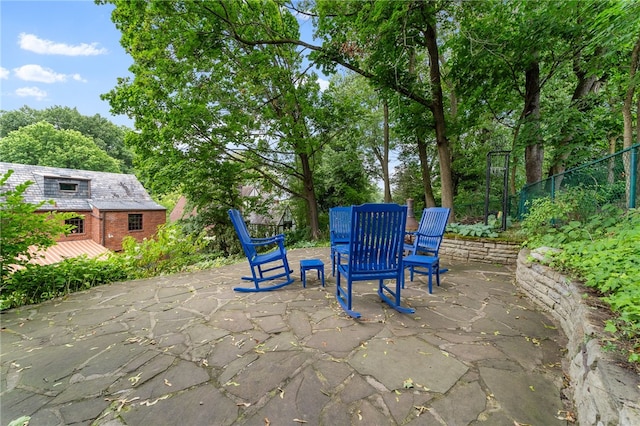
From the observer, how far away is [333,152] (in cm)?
1131

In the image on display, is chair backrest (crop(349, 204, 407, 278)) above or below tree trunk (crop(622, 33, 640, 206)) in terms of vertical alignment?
below

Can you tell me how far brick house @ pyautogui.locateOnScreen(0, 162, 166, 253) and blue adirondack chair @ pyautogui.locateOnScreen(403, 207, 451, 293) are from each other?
14062 millimetres

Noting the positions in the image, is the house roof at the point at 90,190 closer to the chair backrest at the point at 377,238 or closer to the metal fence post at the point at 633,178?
the chair backrest at the point at 377,238

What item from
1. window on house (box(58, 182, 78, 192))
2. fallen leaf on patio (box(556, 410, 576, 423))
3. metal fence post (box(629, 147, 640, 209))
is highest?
window on house (box(58, 182, 78, 192))

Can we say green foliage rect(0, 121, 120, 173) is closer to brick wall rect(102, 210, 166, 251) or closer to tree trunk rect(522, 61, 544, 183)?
brick wall rect(102, 210, 166, 251)

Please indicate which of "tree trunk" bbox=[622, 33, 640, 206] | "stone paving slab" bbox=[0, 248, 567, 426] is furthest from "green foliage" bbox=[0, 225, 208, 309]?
"tree trunk" bbox=[622, 33, 640, 206]

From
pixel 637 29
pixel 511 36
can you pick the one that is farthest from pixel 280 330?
pixel 511 36

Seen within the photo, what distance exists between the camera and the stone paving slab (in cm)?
131

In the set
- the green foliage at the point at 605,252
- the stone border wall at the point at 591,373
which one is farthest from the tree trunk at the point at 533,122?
the stone border wall at the point at 591,373

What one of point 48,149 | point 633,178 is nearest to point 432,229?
point 633,178

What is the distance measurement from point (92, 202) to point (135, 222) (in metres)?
2.24

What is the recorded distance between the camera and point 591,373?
46.1 inches

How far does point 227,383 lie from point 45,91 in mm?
12596

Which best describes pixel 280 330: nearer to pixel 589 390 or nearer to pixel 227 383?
pixel 227 383
